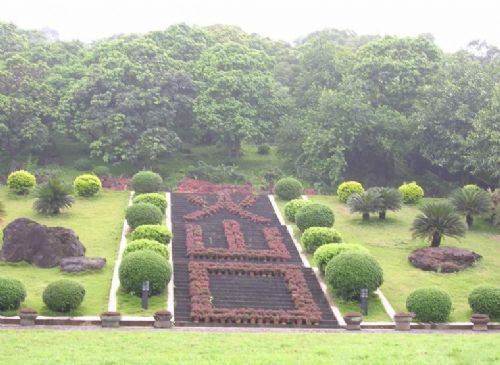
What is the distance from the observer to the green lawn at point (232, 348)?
15750 millimetres

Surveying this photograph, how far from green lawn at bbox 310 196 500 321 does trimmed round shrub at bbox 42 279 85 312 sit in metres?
10.4

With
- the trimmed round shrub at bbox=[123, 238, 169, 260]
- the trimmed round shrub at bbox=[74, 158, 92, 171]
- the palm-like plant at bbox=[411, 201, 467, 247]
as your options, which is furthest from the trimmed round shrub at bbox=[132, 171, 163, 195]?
the palm-like plant at bbox=[411, 201, 467, 247]

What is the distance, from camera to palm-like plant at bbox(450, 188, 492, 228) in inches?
1396

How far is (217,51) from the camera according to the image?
51219 millimetres

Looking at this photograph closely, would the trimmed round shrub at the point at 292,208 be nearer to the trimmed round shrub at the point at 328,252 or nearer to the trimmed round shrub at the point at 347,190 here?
the trimmed round shrub at the point at 347,190

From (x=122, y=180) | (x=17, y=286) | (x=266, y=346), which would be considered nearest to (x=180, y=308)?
(x=17, y=286)

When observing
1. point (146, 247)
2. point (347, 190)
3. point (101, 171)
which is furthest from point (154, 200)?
point (347, 190)

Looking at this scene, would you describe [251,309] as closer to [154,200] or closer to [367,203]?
[154,200]

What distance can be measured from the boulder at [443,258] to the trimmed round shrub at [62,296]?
44.7 ft

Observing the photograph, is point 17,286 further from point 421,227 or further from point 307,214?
point 421,227

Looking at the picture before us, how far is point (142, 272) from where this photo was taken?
2522cm

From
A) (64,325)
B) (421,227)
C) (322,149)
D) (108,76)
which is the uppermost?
(108,76)

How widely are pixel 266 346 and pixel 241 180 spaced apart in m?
27.6

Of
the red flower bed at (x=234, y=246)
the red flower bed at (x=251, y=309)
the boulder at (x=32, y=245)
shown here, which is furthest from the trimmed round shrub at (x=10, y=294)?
the red flower bed at (x=234, y=246)
